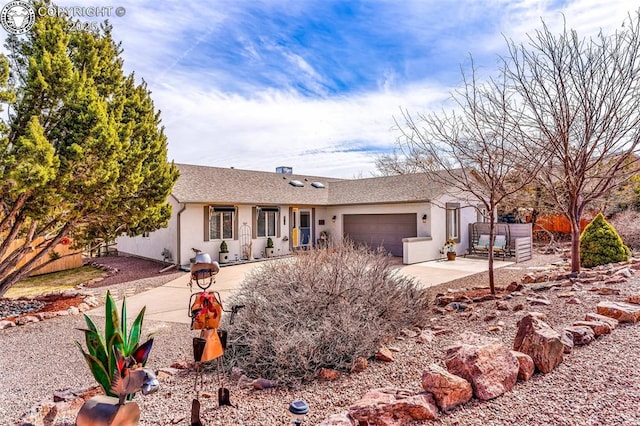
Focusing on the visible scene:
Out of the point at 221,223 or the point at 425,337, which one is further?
the point at 221,223

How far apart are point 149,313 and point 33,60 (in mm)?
5193

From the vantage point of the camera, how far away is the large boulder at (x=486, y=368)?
10.2 feet

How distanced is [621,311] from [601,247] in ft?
22.6

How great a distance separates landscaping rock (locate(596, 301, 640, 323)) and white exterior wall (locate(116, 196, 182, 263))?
37.9ft

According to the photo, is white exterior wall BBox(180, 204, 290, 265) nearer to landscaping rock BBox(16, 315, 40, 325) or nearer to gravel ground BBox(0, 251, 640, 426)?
landscaping rock BBox(16, 315, 40, 325)

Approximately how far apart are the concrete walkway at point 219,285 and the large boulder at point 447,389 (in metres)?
5.10

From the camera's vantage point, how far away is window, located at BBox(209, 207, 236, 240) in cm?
1483

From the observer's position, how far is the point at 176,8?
737cm

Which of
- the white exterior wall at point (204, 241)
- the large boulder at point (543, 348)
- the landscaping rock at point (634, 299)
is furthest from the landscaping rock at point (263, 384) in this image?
the white exterior wall at point (204, 241)

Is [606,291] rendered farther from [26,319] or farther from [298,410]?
[26,319]

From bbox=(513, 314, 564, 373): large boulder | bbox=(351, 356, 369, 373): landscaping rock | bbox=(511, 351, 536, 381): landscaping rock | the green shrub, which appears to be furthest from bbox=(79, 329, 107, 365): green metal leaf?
the green shrub

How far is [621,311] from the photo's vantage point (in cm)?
459

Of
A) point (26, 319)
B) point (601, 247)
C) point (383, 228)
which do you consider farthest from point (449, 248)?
point (26, 319)

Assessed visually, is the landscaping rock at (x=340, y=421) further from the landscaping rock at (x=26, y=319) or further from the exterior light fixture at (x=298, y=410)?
the landscaping rock at (x=26, y=319)
